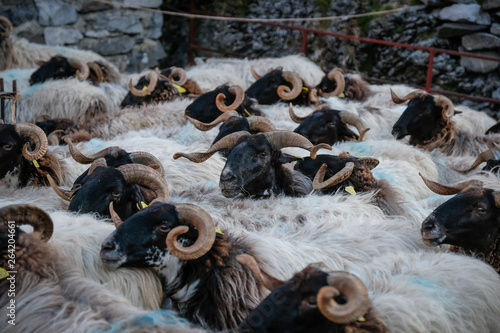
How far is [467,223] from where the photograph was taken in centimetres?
400

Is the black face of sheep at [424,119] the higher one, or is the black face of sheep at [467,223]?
the black face of sheep at [467,223]

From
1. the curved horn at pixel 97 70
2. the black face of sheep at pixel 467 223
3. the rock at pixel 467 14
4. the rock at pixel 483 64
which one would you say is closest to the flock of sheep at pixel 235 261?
the black face of sheep at pixel 467 223

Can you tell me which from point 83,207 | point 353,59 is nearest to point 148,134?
point 83,207

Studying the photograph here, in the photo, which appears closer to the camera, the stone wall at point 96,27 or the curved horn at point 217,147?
the curved horn at point 217,147

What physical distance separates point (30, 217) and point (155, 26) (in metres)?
8.95

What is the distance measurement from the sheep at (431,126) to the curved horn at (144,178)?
11.8ft

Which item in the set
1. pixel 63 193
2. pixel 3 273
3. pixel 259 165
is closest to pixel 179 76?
pixel 259 165

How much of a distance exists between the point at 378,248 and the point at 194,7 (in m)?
9.52

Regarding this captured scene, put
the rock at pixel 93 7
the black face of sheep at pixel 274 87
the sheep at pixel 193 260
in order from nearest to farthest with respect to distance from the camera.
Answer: the sheep at pixel 193 260 < the black face of sheep at pixel 274 87 < the rock at pixel 93 7

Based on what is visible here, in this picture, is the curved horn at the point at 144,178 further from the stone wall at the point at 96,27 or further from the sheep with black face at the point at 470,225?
the stone wall at the point at 96,27

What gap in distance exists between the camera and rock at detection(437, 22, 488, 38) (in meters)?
11.0

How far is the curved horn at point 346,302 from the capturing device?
2535 mm

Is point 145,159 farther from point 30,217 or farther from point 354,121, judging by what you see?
point 354,121

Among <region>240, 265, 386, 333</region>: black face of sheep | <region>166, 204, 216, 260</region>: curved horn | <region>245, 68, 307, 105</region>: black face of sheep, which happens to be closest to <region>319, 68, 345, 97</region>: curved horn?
<region>245, 68, 307, 105</region>: black face of sheep
